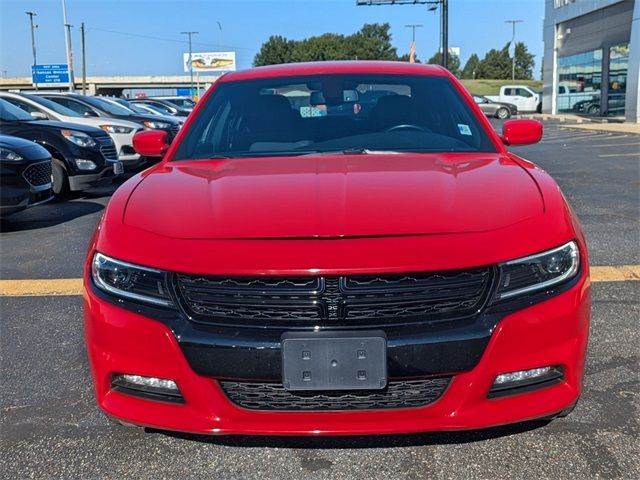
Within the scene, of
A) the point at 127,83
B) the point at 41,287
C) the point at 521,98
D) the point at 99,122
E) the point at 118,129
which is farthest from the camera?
the point at 127,83

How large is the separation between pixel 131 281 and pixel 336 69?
6.72ft

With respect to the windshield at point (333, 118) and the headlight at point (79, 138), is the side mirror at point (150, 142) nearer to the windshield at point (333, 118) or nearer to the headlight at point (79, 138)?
the windshield at point (333, 118)

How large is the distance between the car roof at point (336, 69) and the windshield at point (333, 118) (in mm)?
64

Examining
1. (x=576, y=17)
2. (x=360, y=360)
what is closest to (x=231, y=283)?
(x=360, y=360)

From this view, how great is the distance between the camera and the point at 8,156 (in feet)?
22.1

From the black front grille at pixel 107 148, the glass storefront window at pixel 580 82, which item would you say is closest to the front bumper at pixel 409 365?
the black front grille at pixel 107 148

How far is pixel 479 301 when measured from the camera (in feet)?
6.70

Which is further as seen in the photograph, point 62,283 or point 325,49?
point 325,49

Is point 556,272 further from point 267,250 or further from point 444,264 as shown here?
point 267,250

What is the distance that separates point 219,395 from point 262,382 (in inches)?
6.1

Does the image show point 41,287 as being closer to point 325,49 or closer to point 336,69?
point 336,69

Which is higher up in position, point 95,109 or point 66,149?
point 95,109

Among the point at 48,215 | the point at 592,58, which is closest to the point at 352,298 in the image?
the point at 48,215

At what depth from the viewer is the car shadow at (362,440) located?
8.25 feet
